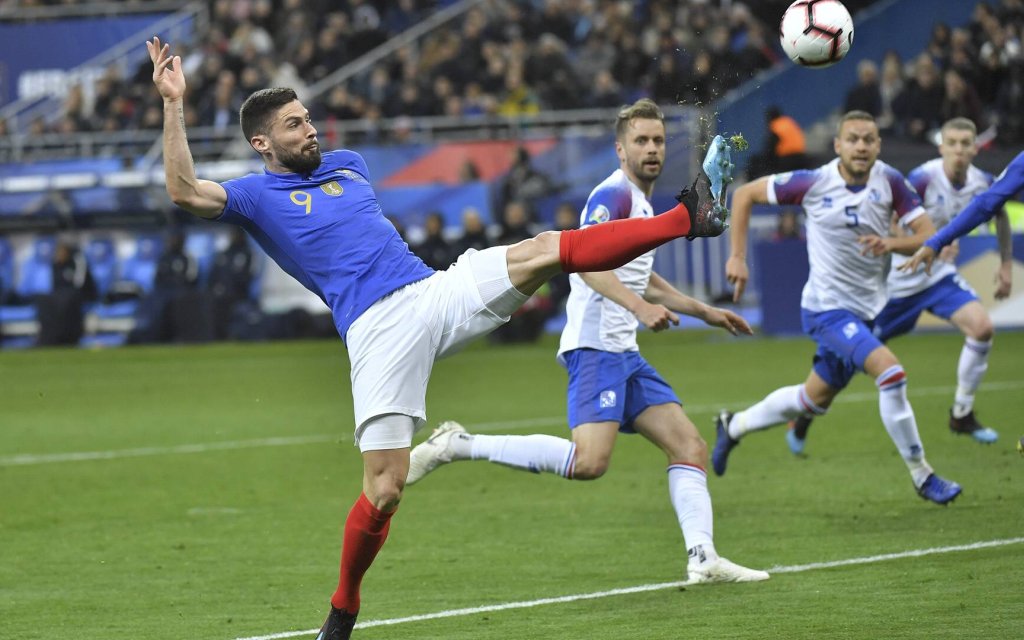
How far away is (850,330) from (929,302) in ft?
6.38

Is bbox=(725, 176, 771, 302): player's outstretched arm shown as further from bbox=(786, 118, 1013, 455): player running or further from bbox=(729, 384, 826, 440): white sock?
bbox=(786, 118, 1013, 455): player running

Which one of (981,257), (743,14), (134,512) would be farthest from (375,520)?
(743,14)

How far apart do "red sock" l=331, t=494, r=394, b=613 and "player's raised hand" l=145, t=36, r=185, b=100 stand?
176 centimetres

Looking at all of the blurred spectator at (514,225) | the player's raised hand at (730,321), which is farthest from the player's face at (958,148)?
the blurred spectator at (514,225)

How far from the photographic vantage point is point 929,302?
11148 mm

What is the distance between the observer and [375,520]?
603 cm

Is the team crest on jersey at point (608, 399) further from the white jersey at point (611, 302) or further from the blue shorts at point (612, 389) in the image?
the white jersey at point (611, 302)

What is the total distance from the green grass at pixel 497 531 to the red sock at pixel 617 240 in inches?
59.3

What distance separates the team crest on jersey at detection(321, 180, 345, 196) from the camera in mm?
6387

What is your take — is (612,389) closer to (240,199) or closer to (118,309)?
(240,199)

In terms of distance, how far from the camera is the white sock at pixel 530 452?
7.64 metres

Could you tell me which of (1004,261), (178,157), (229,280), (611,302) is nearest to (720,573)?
(611,302)

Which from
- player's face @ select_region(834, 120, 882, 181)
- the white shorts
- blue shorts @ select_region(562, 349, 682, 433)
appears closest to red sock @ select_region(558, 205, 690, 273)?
the white shorts

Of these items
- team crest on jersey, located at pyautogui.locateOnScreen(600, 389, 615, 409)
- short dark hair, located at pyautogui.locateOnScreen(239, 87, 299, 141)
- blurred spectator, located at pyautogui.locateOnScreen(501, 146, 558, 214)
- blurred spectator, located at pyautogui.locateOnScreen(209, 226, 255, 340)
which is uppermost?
short dark hair, located at pyautogui.locateOnScreen(239, 87, 299, 141)
